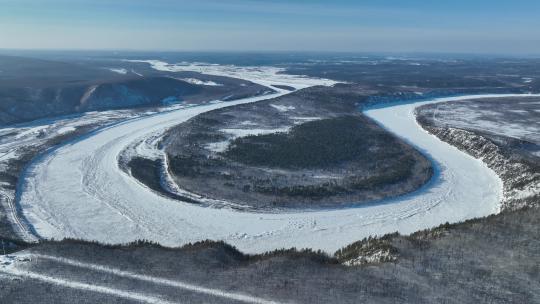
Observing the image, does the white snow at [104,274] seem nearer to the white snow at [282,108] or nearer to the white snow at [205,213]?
the white snow at [205,213]

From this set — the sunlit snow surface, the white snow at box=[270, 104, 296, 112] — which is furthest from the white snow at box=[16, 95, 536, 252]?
the white snow at box=[270, 104, 296, 112]

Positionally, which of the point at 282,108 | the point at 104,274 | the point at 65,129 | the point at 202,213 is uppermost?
the point at 104,274

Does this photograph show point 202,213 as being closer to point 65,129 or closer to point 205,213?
point 205,213

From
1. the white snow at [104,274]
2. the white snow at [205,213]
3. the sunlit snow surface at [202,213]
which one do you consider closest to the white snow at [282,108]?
the sunlit snow surface at [202,213]

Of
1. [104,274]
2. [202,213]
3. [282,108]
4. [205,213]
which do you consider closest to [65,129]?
[282,108]

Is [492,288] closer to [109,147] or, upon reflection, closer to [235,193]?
[235,193]
